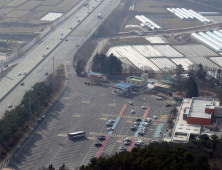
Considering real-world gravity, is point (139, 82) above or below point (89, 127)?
above

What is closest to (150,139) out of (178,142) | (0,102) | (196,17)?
(178,142)

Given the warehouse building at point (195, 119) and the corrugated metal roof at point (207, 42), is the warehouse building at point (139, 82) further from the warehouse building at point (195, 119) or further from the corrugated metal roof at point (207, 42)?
the corrugated metal roof at point (207, 42)

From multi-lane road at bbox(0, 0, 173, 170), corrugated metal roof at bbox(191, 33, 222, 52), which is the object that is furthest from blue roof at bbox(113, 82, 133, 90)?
corrugated metal roof at bbox(191, 33, 222, 52)

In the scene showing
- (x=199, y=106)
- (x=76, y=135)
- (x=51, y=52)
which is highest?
(x=199, y=106)

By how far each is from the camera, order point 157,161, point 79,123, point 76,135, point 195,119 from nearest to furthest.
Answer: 1. point 157,161
2. point 76,135
3. point 195,119
4. point 79,123

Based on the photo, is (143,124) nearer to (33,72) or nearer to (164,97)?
(164,97)

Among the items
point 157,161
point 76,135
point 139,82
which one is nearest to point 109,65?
point 139,82

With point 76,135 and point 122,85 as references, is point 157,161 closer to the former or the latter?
point 76,135
